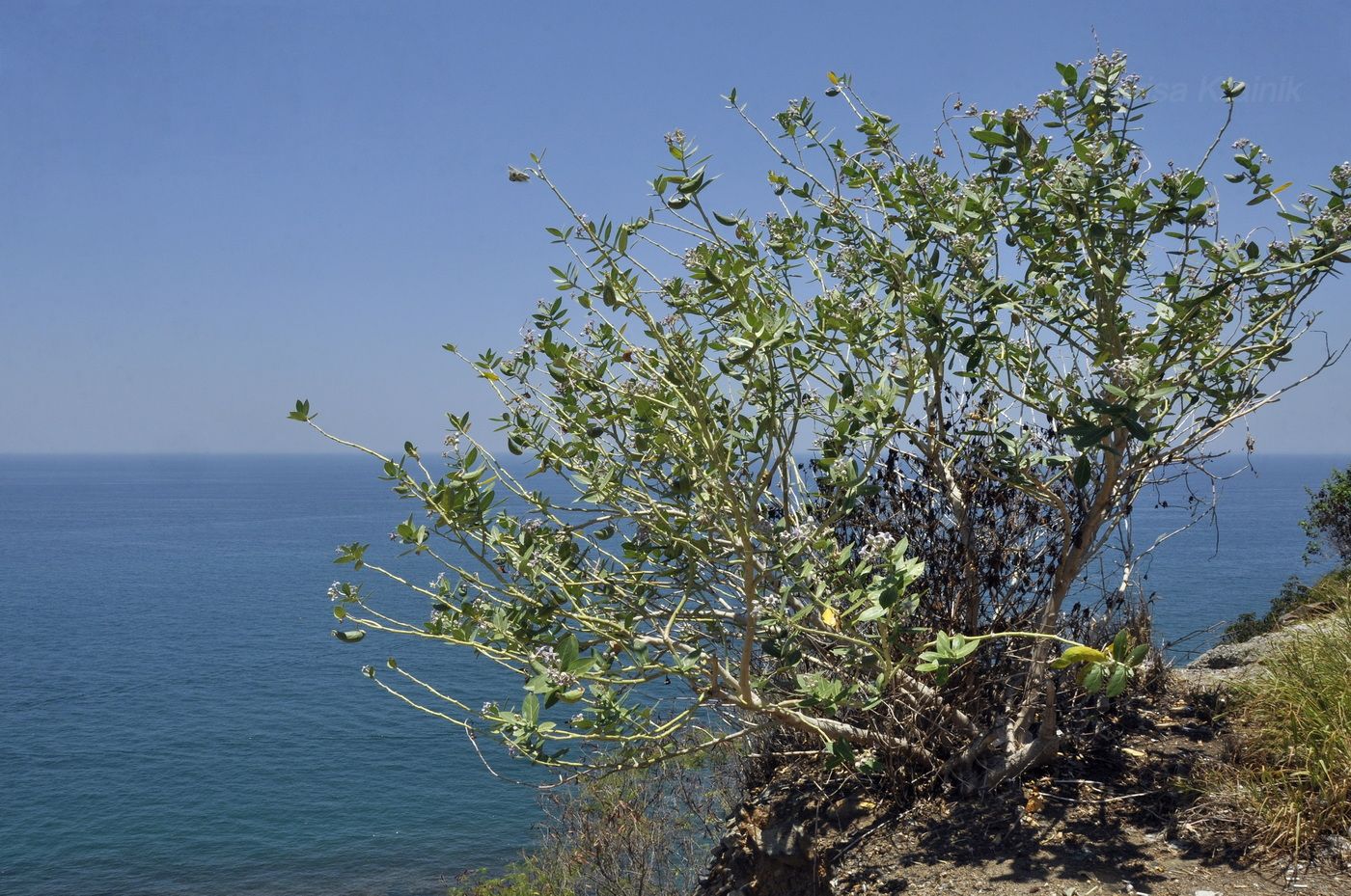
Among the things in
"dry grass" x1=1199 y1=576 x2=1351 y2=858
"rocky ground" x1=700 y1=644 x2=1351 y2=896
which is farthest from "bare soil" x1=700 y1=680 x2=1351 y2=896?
"dry grass" x1=1199 y1=576 x2=1351 y2=858

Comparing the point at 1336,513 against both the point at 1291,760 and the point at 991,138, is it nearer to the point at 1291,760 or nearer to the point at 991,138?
the point at 1291,760

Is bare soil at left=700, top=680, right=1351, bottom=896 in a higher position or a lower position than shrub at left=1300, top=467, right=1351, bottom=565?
lower

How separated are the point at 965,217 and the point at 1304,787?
2.84 m

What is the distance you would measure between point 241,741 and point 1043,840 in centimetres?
2250

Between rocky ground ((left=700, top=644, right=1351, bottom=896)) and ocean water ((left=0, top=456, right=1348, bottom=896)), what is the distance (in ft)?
4.27

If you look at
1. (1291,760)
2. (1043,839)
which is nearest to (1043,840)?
(1043,839)

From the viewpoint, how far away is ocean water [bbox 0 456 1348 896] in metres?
16.9

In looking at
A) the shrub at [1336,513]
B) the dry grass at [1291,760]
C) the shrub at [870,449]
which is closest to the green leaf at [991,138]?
the shrub at [870,449]

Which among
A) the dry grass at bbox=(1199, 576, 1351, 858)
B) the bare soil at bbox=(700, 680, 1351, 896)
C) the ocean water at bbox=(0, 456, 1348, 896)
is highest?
A: the dry grass at bbox=(1199, 576, 1351, 858)

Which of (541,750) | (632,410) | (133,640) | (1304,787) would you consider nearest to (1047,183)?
(632,410)

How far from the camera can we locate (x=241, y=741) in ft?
75.0

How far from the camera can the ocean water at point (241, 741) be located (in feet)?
55.6

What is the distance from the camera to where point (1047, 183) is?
4055 mm

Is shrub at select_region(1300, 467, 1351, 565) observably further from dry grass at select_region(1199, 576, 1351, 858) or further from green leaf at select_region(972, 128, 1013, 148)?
green leaf at select_region(972, 128, 1013, 148)
